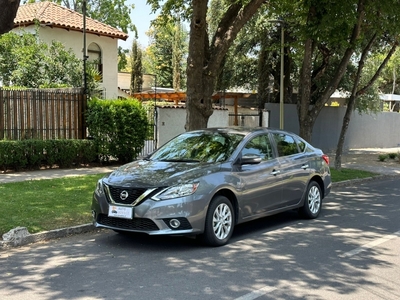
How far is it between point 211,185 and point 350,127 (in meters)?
21.2

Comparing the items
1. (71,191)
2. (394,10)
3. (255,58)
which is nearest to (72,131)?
(71,191)

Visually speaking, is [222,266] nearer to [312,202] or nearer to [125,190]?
[125,190]

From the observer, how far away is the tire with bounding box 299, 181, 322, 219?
8.42 m

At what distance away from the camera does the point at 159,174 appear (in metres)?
6.45

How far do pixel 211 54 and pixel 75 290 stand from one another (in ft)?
25.7

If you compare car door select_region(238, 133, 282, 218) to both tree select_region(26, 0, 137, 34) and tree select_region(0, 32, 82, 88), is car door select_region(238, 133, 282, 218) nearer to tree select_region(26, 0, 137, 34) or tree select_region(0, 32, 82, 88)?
tree select_region(0, 32, 82, 88)

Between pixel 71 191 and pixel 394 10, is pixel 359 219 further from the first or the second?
pixel 394 10

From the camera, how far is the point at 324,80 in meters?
21.6

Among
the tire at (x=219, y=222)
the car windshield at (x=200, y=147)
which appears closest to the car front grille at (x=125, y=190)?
the tire at (x=219, y=222)

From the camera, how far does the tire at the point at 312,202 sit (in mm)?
8422

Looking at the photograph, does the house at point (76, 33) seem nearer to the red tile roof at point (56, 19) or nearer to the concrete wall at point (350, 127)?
the red tile roof at point (56, 19)

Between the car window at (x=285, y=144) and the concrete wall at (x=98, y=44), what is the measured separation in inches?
706

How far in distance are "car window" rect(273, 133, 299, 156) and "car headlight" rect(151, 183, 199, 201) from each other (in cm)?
239

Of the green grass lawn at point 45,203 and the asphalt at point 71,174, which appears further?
the green grass lawn at point 45,203
